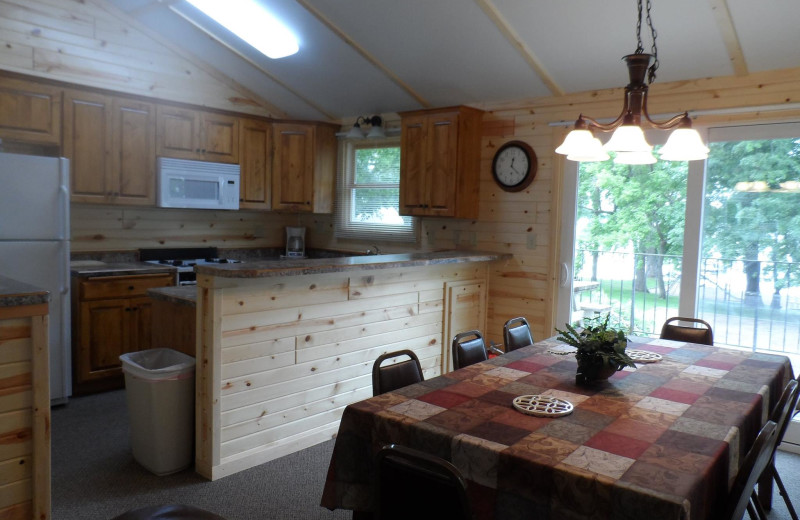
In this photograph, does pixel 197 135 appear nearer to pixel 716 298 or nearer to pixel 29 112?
pixel 29 112

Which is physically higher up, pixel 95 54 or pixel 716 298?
pixel 95 54

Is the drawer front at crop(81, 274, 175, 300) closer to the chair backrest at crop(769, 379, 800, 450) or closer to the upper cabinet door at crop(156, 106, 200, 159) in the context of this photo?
the upper cabinet door at crop(156, 106, 200, 159)

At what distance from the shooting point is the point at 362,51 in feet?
14.5

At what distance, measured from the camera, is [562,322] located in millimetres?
4496

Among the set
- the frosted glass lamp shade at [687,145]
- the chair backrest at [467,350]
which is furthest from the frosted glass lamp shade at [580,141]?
the chair backrest at [467,350]

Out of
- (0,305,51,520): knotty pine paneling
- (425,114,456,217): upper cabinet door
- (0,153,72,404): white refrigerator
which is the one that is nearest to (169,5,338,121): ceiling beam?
(425,114,456,217): upper cabinet door

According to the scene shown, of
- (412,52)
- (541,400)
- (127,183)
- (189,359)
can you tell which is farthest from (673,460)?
(127,183)

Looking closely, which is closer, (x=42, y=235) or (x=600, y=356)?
(x=600, y=356)

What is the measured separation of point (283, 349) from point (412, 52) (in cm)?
236

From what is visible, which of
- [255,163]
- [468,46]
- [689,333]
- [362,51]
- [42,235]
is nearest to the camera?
[689,333]

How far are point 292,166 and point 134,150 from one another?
4.67 ft

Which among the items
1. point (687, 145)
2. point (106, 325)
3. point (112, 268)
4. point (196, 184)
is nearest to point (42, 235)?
point (112, 268)

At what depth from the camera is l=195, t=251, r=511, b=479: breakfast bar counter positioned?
2977 mm

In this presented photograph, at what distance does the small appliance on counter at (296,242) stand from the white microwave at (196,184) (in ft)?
3.05
